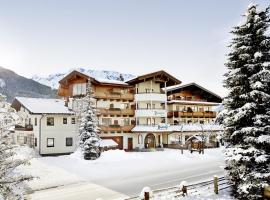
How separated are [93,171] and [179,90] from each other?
97.2 feet

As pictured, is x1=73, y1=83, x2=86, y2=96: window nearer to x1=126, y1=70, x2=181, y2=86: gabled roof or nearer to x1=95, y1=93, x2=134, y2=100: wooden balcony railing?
x1=95, y1=93, x2=134, y2=100: wooden balcony railing

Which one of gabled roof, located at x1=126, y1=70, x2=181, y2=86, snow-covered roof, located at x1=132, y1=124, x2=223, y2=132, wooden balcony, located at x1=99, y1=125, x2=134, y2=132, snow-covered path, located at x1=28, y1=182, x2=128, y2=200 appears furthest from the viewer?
gabled roof, located at x1=126, y1=70, x2=181, y2=86

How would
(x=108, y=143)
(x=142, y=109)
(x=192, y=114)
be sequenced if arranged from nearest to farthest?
(x=108, y=143)
(x=142, y=109)
(x=192, y=114)

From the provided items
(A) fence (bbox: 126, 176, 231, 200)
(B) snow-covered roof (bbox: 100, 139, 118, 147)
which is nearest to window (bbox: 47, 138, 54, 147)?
(B) snow-covered roof (bbox: 100, 139, 118, 147)

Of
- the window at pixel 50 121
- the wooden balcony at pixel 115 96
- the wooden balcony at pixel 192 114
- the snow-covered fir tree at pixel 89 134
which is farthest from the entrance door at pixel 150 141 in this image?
the window at pixel 50 121

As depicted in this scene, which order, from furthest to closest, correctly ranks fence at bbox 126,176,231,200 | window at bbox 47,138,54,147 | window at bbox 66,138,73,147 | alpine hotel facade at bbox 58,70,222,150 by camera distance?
alpine hotel facade at bbox 58,70,222,150 < window at bbox 66,138,73,147 < window at bbox 47,138,54,147 < fence at bbox 126,176,231,200

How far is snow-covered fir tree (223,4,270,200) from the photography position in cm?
1786

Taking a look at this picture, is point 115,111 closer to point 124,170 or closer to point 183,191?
point 124,170

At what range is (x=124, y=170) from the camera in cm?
3136

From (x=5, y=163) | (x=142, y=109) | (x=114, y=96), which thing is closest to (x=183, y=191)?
(x=5, y=163)

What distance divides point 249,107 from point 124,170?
16931 millimetres

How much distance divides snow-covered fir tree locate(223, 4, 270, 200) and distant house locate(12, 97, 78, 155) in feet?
89.6

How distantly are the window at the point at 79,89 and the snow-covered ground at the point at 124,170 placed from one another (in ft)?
33.6

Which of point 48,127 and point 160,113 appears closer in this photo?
point 48,127
